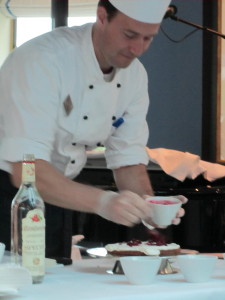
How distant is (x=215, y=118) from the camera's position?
529 centimetres

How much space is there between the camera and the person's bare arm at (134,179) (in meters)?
2.67

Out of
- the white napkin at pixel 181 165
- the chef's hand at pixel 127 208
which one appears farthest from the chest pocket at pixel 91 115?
the white napkin at pixel 181 165

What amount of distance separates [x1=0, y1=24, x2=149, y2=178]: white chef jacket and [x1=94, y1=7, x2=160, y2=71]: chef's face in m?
0.08

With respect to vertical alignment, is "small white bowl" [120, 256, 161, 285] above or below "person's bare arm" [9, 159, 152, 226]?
below

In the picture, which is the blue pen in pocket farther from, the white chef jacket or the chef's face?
the chef's face

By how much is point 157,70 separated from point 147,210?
3.63 meters

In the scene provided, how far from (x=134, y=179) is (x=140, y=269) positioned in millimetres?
972

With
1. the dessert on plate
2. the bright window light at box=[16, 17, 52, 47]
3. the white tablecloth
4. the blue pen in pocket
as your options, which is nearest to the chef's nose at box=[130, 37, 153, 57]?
the blue pen in pocket

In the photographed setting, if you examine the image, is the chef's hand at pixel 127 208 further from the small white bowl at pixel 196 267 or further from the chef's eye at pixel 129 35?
the chef's eye at pixel 129 35

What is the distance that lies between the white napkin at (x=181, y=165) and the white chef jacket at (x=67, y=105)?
113 centimetres

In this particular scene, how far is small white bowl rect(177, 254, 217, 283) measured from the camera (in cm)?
177

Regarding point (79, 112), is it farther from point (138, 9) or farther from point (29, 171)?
point (29, 171)

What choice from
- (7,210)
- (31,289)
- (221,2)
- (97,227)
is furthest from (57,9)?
(31,289)

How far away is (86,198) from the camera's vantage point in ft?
7.18
